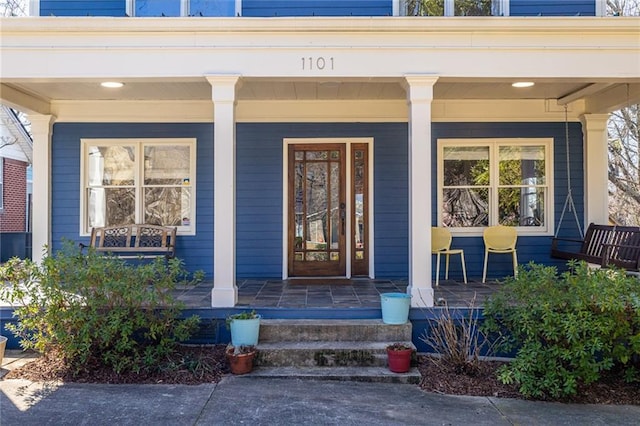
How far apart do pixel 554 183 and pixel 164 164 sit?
18.3 ft

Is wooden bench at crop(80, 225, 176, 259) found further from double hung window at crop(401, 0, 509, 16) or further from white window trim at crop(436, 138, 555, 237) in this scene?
double hung window at crop(401, 0, 509, 16)

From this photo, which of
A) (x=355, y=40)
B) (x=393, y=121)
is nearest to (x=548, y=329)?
(x=355, y=40)

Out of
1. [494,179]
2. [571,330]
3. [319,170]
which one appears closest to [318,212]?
[319,170]

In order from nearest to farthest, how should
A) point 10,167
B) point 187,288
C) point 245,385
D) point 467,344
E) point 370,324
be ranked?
point 245,385 < point 467,344 < point 370,324 < point 187,288 < point 10,167

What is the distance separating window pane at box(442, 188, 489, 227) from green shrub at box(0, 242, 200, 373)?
12.9ft

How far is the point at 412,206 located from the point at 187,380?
267 centimetres

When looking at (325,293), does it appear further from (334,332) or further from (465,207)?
(465,207)

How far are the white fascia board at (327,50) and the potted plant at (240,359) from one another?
2.75 meters

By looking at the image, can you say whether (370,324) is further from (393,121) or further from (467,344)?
(393,121)

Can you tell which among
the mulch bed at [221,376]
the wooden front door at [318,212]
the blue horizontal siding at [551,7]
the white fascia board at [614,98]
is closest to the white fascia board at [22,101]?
the mulch bed at [221,376]

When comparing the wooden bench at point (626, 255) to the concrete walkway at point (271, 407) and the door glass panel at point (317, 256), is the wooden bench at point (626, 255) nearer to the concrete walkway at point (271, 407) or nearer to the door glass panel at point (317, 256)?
the concrete walkway at point (271, 407)

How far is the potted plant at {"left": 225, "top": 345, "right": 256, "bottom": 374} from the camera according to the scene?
4020mm

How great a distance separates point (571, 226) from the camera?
6570mm

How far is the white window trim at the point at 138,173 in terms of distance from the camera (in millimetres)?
6574
